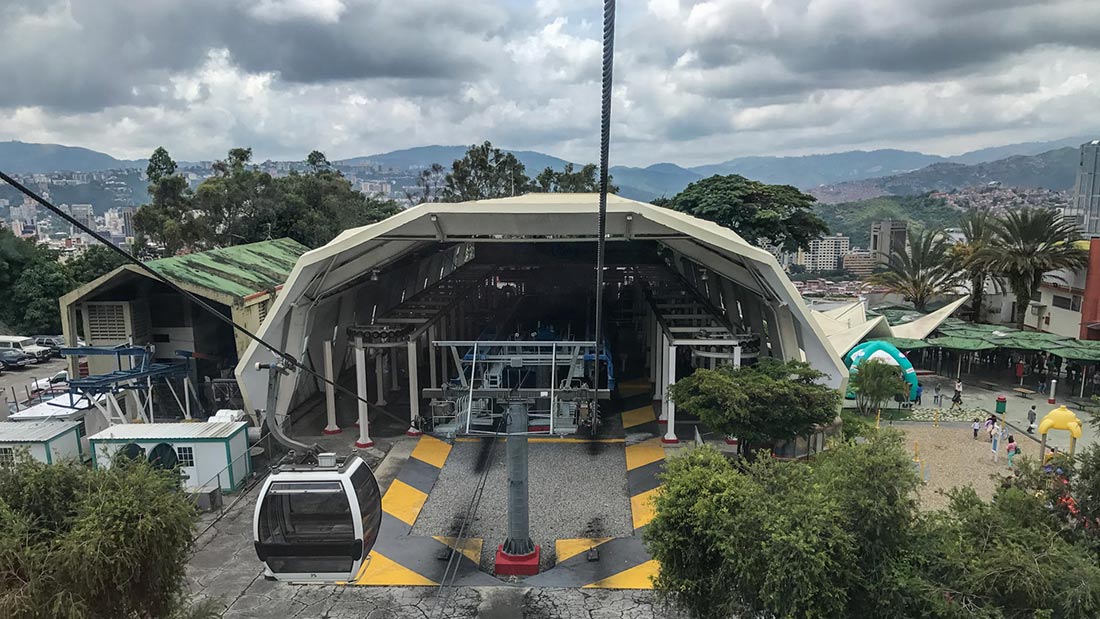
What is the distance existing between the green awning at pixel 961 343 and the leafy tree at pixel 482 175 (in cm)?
4381

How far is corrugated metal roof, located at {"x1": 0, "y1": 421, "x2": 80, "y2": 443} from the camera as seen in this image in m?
16.5

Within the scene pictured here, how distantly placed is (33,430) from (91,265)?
30716mm

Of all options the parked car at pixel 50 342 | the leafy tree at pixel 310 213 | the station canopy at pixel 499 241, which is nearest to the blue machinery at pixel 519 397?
the station canopy at pixel 499 241

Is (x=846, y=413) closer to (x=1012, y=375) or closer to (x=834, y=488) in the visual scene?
(x=1012, y=375)

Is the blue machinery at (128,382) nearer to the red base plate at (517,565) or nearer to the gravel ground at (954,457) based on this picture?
the red base plate at (517,565)

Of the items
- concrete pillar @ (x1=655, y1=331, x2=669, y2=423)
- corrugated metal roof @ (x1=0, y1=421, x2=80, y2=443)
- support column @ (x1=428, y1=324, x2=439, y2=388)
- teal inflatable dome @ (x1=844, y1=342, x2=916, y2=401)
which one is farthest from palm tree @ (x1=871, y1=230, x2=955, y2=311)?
corrugated metal roof @ (x1=0, y1=421, x2=80, y2=443)

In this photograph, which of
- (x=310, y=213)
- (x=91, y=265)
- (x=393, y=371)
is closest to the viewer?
(x=393, y=371)

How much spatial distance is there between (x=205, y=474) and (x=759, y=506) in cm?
1406

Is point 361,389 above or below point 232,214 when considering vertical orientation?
below

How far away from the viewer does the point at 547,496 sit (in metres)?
16.4

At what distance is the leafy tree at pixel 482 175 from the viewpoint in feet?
218

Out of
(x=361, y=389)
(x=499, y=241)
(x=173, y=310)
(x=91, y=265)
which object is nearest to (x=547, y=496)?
(x=361, y=389)

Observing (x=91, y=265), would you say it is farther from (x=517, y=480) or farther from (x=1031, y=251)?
(x=1031, y=251)

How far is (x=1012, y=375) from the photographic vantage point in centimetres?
3138
